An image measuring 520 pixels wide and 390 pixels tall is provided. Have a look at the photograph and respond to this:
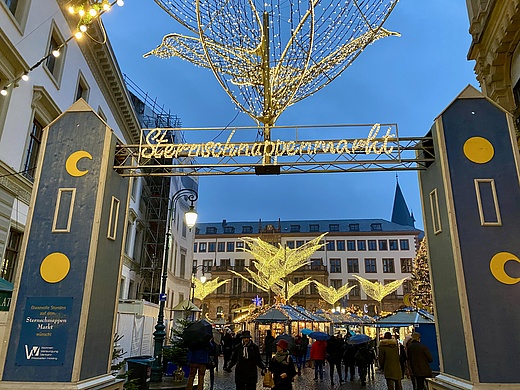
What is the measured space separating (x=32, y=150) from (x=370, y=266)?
64.5m

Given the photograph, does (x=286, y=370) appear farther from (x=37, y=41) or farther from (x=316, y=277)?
(x=316, y=277)

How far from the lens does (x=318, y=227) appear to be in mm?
78062

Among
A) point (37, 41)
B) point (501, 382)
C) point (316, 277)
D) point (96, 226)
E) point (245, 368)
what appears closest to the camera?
point (501, 382)

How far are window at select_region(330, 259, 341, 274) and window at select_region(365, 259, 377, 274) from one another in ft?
15.1

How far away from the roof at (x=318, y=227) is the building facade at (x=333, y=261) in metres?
0.17

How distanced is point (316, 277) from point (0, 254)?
196 feet

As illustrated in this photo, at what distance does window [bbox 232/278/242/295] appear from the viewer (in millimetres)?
71812

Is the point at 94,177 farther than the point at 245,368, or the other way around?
the point at 245,368

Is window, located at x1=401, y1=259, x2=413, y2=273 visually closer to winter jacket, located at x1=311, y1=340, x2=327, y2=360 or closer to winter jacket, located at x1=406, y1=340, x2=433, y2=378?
winter jacket, located at x1=311, y1=340, x2=327, y2=360

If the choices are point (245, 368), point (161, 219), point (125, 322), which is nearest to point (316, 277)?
point (161, 219)

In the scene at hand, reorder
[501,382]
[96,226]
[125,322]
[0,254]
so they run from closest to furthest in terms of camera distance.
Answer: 1. [501,382]
2. [96,226]
3. [0,254]
4. [125,322]

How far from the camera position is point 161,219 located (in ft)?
108

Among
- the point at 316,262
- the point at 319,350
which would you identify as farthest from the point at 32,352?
the point at 316,262

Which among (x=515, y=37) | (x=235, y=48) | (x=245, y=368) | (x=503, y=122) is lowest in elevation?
(x=245, y=368)
